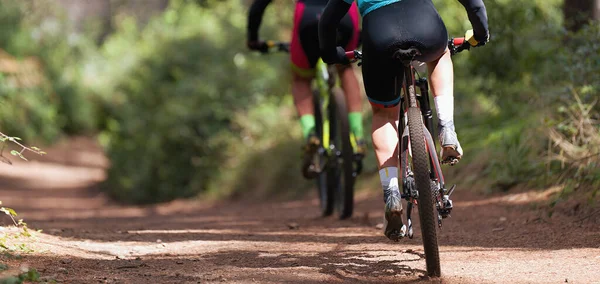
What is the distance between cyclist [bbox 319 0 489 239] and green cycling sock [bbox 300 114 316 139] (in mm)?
2607

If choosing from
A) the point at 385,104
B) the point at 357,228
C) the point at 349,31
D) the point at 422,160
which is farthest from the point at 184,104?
the point at 422,160

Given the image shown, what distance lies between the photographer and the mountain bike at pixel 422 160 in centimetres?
421

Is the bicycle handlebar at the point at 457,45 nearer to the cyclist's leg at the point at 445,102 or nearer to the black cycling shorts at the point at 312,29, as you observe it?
the cyclist's leg at the point at 445,102

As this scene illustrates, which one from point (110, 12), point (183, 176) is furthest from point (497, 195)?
point (110, 12)

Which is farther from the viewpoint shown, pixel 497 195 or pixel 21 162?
pixel 21 162

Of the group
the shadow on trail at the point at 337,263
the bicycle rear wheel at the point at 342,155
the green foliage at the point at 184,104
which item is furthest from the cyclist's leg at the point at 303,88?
the green foliage at the point at 184,104

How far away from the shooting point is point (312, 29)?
692cm

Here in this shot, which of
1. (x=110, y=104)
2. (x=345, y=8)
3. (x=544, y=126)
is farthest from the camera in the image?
(x=110, y=104)

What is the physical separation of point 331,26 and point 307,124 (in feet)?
9.04

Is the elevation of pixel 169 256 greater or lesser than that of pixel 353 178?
lesser

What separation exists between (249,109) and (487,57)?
16.0 feet

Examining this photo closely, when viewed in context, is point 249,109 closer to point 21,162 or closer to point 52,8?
point 21,162

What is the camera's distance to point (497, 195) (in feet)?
25.3

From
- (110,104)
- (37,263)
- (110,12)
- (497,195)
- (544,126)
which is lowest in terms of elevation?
(37,263)
